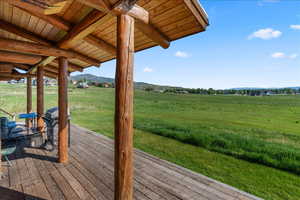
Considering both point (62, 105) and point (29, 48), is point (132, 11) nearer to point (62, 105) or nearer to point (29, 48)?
point (29, 48)

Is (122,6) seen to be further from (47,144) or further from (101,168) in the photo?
(47,144)

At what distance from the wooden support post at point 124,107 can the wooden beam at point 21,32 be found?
2363 mm

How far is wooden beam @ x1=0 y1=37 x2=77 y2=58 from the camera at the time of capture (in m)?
2.68

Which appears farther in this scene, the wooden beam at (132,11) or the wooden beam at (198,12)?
the wooden beam at (198,12)

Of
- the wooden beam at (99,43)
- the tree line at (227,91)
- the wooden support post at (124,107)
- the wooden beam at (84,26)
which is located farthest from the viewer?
the tree line at (227,91)

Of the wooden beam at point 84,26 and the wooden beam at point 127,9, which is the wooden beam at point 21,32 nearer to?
the wooden beam at point 84,26

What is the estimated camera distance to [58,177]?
2799mm

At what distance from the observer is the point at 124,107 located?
1.59 metres

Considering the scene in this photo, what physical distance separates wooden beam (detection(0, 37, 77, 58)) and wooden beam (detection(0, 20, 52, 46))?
153mm

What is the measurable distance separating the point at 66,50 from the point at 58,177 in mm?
2534

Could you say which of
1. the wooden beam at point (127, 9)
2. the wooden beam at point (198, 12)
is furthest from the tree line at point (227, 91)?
Result: the wooden beam at point (127, 9)

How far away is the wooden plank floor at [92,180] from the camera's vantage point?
2.38 m

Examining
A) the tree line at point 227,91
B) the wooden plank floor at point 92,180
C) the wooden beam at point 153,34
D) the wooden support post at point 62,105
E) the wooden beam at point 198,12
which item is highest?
the tree line at point 227,91

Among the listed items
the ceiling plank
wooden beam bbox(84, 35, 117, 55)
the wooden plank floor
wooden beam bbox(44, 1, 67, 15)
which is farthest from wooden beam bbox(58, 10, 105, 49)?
the wooden plank floor
